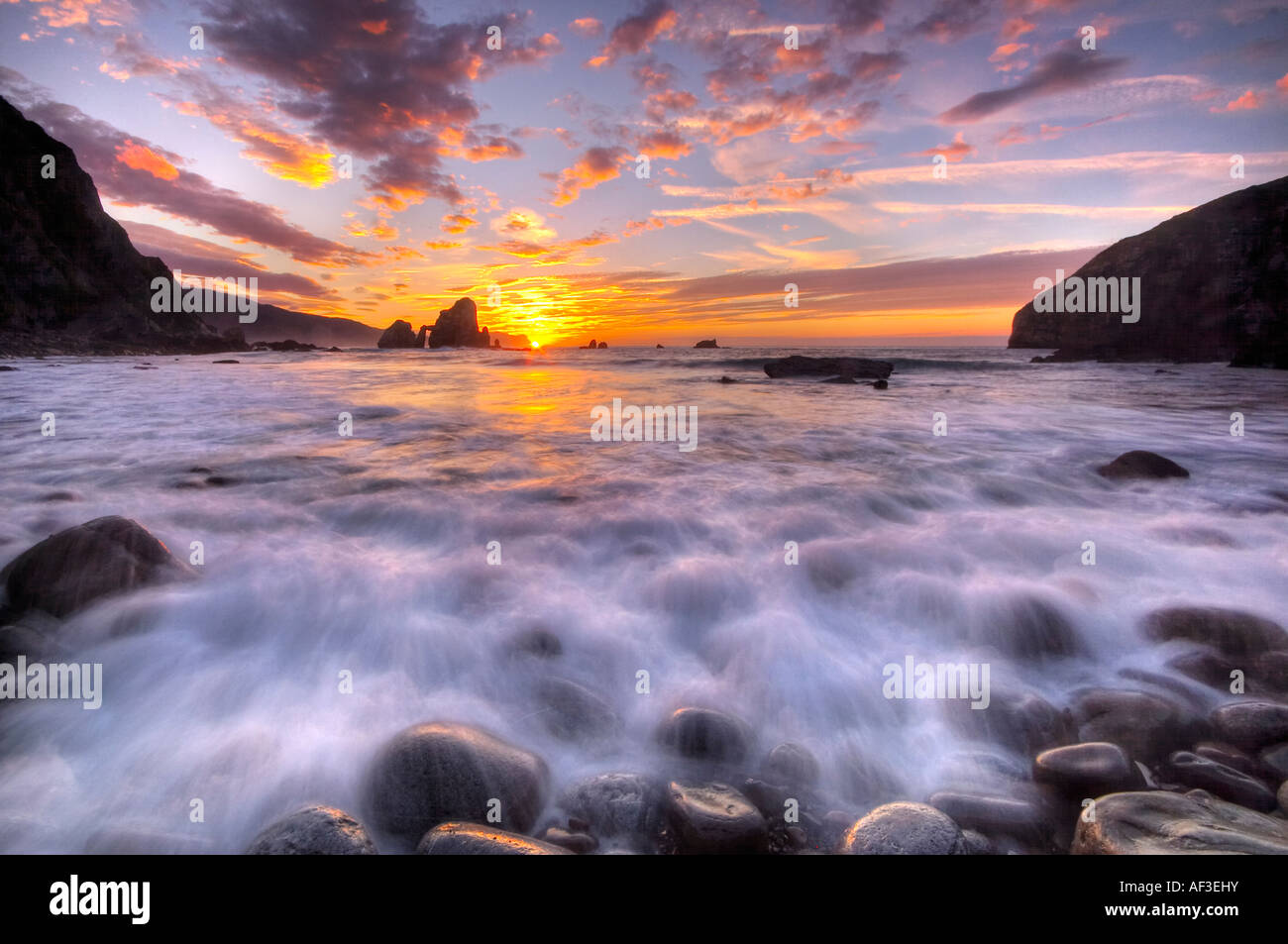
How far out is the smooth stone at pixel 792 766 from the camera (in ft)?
8.63

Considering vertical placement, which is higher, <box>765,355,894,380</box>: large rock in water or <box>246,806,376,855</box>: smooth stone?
<box>765,355,894,380</box>: large rock in water

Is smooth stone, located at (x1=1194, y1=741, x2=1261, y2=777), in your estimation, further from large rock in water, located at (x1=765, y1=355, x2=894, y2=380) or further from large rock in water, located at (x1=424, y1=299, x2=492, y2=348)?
large rock in water, located at (x1=424, y1=299, x2=492, y2=348)

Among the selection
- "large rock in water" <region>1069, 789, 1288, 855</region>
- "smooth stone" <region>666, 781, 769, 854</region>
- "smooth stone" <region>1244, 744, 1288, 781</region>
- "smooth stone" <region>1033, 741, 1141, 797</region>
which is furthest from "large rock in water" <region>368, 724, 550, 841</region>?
"smooth stone" <region>1244, 744, 1288, 781</region>

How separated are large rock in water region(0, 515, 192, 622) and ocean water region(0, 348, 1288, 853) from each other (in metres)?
0.19

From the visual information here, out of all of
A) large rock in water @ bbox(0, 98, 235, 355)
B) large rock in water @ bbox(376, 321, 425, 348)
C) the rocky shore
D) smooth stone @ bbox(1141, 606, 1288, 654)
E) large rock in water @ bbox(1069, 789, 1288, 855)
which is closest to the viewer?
large rock in water @ bbox(1069, 789, 1288, 855)

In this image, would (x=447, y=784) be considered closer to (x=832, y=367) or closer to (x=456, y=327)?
(x=832, y=367)

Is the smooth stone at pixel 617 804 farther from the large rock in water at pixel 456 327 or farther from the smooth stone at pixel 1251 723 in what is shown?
the large rock in water at pixel 456 327

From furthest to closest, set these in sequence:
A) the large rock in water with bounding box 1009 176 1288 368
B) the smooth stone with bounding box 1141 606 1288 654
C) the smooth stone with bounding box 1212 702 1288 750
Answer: the large rock in water with bounding box 1009 176 1288 368
the smooth stone with bounding box 1141 606 1288 654
the smooth stone with bounding box 1212 702 1288 750

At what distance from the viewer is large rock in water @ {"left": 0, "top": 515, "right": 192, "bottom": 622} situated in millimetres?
3605

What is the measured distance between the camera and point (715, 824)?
2.22 meters

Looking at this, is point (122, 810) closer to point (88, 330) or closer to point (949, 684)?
point (949, 684)

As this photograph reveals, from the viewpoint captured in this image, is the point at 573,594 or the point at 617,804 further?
the point at 573,594

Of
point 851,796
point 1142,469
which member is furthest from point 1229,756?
point 1142,469

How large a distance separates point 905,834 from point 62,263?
6923 cm
